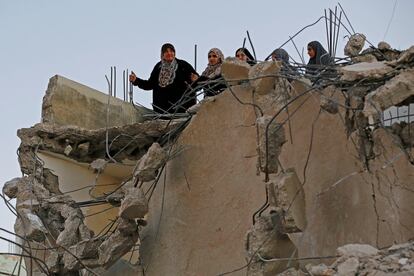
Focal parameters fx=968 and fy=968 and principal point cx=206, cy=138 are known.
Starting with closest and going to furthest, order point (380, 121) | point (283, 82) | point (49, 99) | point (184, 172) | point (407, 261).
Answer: point (407, 261) < point (380, 121) < point (283, 82) < point (184, 172) < point (49, 99)

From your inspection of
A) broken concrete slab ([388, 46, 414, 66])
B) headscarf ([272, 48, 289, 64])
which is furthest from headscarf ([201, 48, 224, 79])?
broken concrete slab ([388, 46, 414, 66])

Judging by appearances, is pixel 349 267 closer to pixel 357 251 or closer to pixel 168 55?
pixel 357 251

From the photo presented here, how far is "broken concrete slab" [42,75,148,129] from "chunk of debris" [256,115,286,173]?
16.0 ft

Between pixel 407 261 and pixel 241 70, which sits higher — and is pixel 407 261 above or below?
below

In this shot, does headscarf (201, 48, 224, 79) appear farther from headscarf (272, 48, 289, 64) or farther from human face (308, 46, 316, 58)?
headscarf (272, 48, 289, 64)

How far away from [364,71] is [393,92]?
402mm

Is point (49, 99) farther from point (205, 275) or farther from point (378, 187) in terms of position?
point (378, 187)

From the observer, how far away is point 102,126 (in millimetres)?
11398

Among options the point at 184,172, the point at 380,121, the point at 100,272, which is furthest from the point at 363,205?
the point at 100,272

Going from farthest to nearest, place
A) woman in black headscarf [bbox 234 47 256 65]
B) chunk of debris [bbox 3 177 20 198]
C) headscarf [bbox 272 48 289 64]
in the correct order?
1. chunk of debris [bbox 3 177 20 198]
2. woman in black headscarf [bbox 234 47 256 65]
3. headscarf [bbox 272 48 289 64]

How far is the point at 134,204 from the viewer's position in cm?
784

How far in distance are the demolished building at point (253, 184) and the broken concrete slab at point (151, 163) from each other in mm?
11

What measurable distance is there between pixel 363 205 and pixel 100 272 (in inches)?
111

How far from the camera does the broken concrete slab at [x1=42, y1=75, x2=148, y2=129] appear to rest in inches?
439
